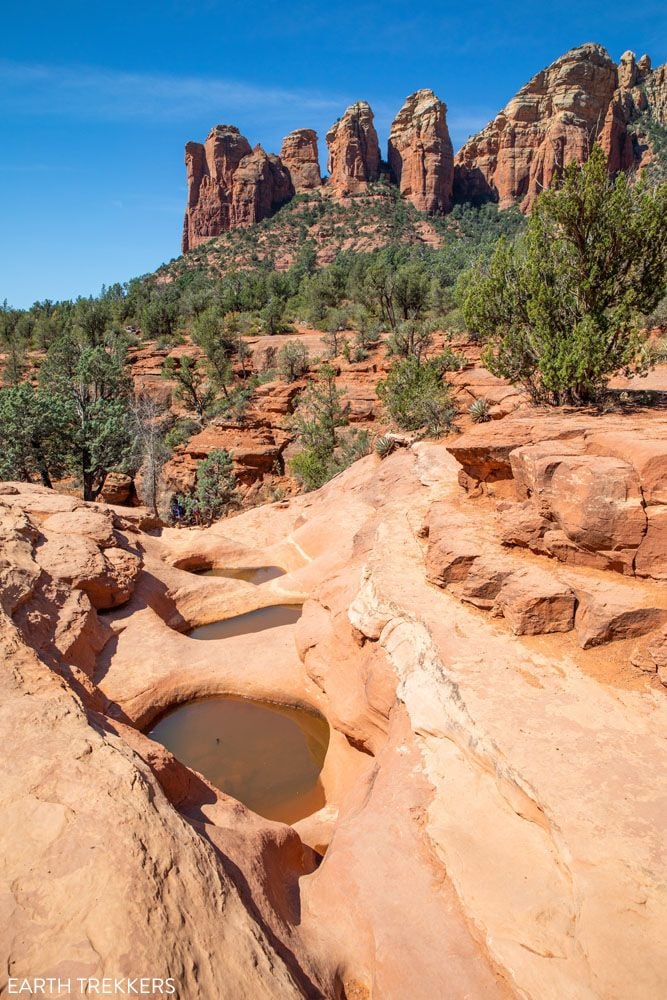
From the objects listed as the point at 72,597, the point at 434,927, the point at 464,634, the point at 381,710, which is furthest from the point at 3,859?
the point at 72,597

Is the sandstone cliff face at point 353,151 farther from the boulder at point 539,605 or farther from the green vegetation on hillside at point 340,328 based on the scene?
the boulder at point 539,605

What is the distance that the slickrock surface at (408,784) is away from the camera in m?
3.82

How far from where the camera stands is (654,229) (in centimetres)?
1068

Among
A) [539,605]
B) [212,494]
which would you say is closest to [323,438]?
[212,494]

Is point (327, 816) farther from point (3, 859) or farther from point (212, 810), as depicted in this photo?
point (3, 859)

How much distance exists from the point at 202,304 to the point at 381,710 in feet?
145

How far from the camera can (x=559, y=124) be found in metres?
72.3

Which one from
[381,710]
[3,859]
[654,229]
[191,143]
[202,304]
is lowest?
[381,710]

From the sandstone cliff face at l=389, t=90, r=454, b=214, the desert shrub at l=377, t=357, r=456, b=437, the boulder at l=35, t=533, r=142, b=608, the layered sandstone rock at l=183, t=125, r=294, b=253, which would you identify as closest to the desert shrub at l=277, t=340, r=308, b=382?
the desert shrub at l=377, t=357, r=456, b=437

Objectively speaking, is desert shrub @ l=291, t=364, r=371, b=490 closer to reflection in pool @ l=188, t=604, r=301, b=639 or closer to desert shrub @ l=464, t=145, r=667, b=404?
reflection in pool @ l=188, t=604, r=301, b=639

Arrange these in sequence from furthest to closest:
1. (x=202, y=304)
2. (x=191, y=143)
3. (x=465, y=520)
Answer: (x=191, y=143) < (x=202, y=304) < (x=465, y=520)

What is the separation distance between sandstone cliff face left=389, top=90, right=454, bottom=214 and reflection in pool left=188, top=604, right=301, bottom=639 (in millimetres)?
79534

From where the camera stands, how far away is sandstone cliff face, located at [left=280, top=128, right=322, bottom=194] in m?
86.6

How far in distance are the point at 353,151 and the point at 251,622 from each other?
8811 centimetres
